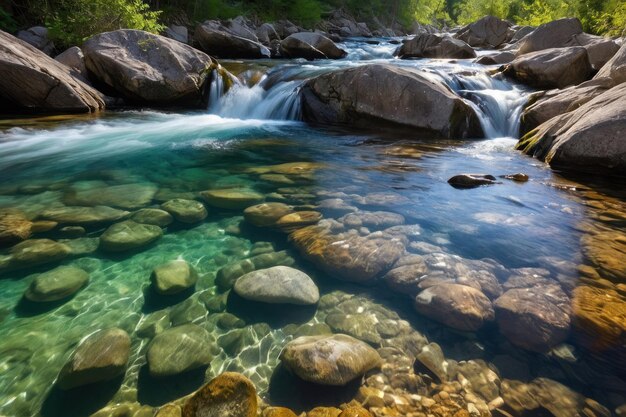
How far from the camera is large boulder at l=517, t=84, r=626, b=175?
5.31m

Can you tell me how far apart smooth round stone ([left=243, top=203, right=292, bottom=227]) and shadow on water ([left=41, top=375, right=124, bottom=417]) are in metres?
2.13

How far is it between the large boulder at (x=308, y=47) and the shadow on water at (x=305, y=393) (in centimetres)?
1818

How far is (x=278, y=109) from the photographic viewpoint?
408 inches

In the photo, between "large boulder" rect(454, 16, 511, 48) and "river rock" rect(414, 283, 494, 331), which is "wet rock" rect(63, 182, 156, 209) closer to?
"river rock" rect(414, 283, 494, 331)

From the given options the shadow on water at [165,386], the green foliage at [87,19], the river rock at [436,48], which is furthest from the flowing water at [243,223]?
the river rock at [436,48]

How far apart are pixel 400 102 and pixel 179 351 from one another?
776 centimetres

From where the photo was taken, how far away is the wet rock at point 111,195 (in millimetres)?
4098

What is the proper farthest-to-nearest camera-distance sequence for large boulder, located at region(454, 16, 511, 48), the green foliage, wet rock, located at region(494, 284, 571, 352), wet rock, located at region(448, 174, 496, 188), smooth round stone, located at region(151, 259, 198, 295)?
large boulder, located at region(454, 16, 511, 48), the green foliage, wet rock, located at region(448, 174, 496, 188), smooth round stone, located at region(151, 259, 198, 295), wet rock, located at region(494, 284, 571, 352)

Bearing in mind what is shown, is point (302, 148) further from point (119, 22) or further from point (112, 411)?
point (119, 22)

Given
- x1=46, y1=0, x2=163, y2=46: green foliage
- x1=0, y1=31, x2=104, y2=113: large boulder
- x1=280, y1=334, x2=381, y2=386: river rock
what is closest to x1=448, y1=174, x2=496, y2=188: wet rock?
x1=280, y1=334, x2=381, y2=386: river rock

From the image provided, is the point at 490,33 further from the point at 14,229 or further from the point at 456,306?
the point at 14,229

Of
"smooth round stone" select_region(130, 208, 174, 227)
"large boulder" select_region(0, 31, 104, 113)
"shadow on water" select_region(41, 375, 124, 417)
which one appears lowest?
"shadow on water" select_region(41, 375, 124, 417)

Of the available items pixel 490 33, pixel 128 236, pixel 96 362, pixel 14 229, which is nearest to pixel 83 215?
pixel 14 229

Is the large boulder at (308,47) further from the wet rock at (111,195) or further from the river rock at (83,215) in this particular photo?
the river rock at (83,215)
